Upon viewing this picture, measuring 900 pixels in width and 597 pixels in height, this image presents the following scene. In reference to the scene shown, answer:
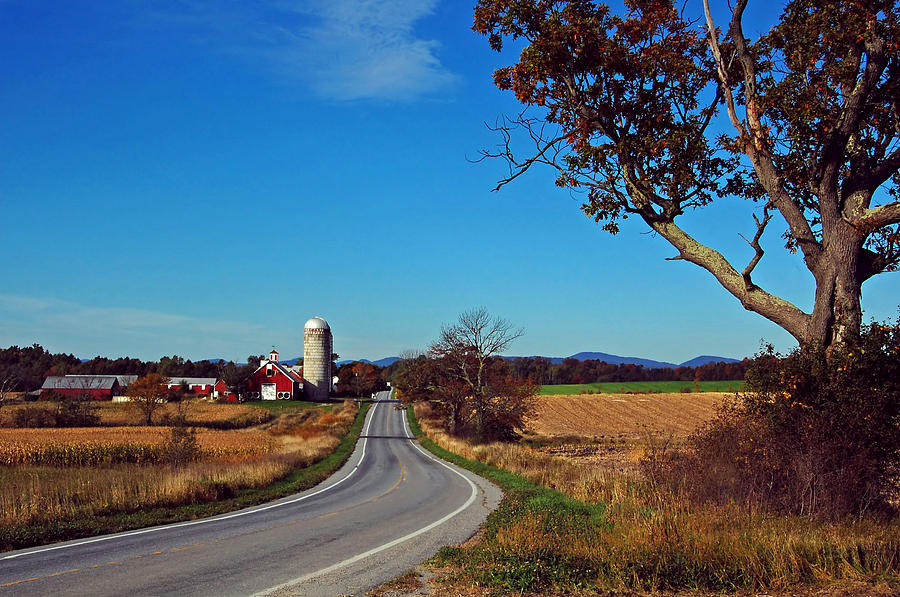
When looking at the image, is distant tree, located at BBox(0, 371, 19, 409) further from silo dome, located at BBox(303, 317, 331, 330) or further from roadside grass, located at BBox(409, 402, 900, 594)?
roadside grass, located at BBox(409, 402, 900, 594)

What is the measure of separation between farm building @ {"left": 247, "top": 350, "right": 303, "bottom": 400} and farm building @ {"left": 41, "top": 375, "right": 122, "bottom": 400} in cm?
2147

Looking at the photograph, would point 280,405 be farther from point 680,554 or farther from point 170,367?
point 680,554

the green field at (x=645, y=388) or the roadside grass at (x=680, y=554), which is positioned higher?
the green field at (x=645, y=388)

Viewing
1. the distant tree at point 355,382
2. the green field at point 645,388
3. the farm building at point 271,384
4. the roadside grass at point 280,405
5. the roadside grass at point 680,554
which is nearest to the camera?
the roadside grass at point 680,554

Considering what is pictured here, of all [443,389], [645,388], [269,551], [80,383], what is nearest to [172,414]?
[443,389]

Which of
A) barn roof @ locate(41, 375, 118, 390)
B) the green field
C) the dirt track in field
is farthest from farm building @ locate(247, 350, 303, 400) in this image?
the green field

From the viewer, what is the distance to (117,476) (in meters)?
20.5

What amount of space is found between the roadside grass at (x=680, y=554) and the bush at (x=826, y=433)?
0.67 meters

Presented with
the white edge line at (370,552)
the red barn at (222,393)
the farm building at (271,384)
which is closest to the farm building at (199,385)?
the red barn at (222,393)

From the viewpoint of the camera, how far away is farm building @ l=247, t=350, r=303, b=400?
99.7 m

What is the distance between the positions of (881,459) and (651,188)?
19.1 ft

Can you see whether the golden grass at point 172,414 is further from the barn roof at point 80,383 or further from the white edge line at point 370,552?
the white edge line at point 370,552

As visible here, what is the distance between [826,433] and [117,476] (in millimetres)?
19028

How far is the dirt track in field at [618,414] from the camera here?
63.0 metres
